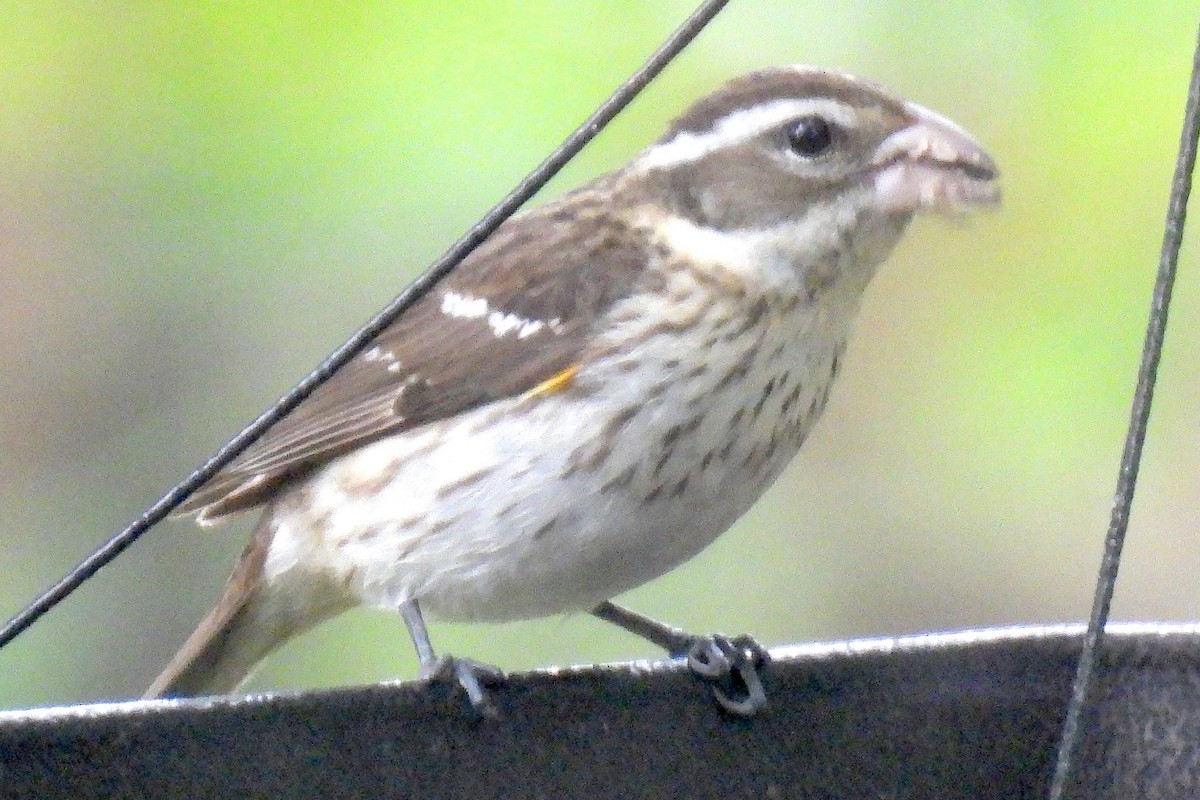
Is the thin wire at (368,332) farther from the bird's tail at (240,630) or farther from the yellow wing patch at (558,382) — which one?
the bird's tail at (240,630)

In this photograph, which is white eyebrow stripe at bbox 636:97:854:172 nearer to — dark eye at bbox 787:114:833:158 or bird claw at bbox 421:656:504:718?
dark eye at bbox 787:114:833:158

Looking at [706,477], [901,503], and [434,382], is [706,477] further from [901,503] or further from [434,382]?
[901,503]

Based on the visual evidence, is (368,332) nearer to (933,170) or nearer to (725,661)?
(725,661)

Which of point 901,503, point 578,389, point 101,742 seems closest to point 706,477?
point 578,389

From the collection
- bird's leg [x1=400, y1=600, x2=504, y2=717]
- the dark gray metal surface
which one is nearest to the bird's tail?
bird's leg [x1=400, y1=600, x2=504, y2=717]

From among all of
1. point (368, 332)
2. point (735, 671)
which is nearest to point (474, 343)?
point (735, 671)
